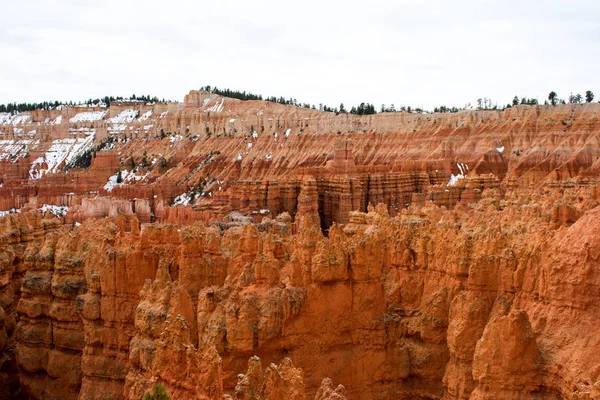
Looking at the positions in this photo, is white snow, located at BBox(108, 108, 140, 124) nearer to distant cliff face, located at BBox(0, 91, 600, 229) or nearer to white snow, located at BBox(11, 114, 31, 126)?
distant cliff face, located at BBox(0, 91, 600, 229)

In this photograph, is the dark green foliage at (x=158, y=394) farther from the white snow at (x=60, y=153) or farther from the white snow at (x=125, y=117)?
the white snow at (x=125, y=117)

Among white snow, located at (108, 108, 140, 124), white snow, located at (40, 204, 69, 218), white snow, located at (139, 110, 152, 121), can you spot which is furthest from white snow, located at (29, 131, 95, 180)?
white snow, located at (40, 204, 69, 218)

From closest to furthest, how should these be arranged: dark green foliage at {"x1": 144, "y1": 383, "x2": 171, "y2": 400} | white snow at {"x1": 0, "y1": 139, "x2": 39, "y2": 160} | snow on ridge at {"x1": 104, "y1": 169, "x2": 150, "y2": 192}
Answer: dark green foliage at {"x1": 144, "y1": 383, "x2": 171, "y2": 400}
snow on ridge at {"x1": 104, "y1": 169, "x2": 150, "y2": 192}
white snow at {"x1": 0, "y1": 139, "x2": 39, "y2": 160}

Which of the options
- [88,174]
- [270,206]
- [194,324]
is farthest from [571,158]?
[88,174]

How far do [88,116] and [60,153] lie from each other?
19152 millimetres

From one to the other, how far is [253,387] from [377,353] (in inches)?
147

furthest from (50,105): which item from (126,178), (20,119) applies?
(126,178)

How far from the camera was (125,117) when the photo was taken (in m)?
129

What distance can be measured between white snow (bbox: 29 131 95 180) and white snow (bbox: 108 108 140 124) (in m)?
5.95

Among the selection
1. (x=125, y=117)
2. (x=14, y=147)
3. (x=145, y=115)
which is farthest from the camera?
(x=125, y=117)

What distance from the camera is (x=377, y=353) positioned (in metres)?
11.5

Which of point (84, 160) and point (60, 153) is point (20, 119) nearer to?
point (60, 153)

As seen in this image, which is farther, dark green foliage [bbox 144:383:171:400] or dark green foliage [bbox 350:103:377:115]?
dark green foliage [bbox 350:103:377:115]

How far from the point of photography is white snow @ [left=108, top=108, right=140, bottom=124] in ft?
416
